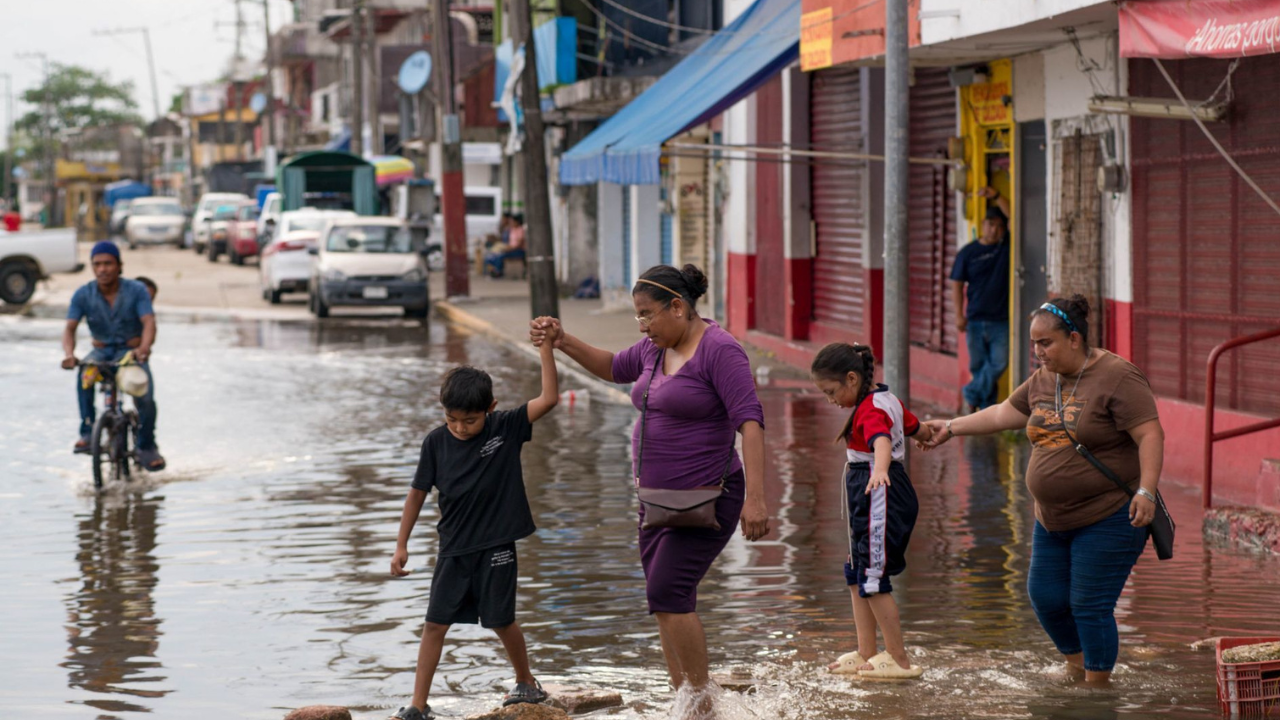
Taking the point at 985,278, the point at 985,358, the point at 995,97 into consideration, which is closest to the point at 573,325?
the point at 995,97

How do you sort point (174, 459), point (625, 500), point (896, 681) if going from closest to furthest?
point (896, 681), point (625, 500), point (174, 459)

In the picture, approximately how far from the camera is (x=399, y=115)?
63031 mm

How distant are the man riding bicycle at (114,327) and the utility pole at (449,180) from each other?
1943 centimetres

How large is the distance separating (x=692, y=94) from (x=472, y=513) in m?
13.8

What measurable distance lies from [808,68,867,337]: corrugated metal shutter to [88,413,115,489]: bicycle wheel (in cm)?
879

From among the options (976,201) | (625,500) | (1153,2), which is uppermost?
(1153,2)

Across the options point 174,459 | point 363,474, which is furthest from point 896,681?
point 174,459

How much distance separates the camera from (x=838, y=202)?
20.2 metres

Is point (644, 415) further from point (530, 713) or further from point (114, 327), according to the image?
point (114, 327)

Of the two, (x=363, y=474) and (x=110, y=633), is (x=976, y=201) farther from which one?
A: (x=110, y=633)

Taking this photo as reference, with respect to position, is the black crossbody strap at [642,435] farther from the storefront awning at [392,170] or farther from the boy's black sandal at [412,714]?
the storefront awning at [392,170]

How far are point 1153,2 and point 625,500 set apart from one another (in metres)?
4.35

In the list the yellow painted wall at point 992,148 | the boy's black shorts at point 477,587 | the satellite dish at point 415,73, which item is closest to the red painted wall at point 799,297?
the yellow painted wall at point 992,148

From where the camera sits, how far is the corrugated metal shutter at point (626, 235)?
31.3 metres
